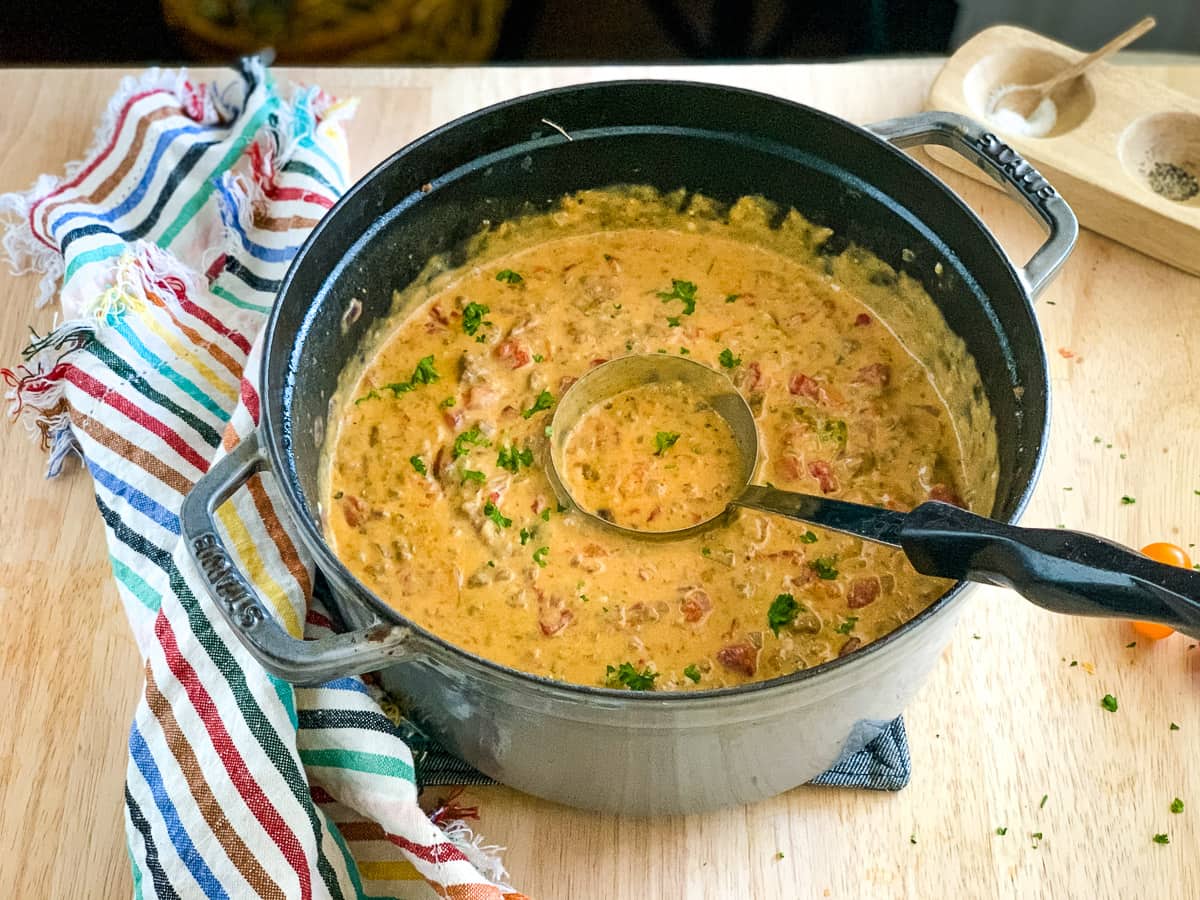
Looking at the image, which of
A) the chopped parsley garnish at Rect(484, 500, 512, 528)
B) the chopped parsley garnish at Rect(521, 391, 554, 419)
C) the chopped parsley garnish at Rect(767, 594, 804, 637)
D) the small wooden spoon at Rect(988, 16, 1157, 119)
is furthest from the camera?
the small wooden spoon at Rect(988, 16, 1157, 119)

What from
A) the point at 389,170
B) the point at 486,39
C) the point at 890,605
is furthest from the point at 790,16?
the point at 890,605

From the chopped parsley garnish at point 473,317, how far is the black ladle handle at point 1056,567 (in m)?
0.91

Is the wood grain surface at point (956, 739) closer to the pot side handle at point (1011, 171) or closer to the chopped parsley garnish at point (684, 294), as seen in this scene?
the pot side handle at point (1011, 171)

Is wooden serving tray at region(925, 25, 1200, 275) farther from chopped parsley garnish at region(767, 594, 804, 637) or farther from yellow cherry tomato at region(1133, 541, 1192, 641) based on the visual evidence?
chopped parsley garnish at region(767, 594, 804, 637)

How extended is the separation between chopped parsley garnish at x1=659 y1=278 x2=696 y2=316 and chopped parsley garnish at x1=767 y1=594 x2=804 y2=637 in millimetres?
560

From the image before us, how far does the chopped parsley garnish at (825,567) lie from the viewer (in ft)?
5.59

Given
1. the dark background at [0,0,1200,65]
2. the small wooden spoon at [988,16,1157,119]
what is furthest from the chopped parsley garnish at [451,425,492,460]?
the dark background at [0,0,1200,65]

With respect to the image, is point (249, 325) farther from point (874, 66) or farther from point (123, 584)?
point (874, 66)

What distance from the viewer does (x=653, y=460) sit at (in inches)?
72.4

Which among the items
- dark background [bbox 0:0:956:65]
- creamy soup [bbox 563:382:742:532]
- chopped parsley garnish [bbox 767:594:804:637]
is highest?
dark background [bbox 0:0:956:65]

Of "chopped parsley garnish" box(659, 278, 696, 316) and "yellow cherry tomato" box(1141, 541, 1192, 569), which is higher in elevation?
"chopped parsley garnish" box(659, 278, 696, 316)

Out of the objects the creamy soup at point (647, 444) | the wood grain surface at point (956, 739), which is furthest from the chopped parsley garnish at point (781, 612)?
the wood grain surface at point (956, 739)

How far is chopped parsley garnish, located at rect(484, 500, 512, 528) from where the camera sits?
1765 millimetres

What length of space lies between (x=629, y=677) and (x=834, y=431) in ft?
1.68
